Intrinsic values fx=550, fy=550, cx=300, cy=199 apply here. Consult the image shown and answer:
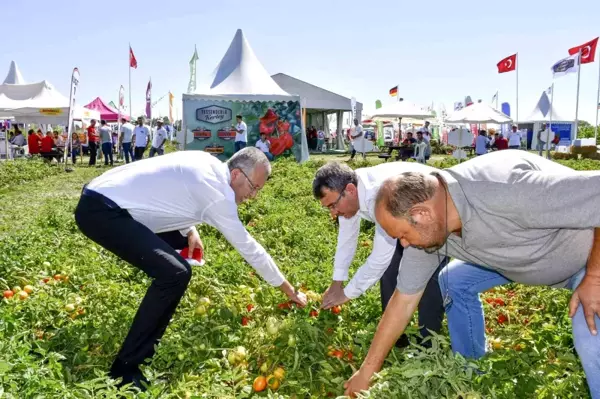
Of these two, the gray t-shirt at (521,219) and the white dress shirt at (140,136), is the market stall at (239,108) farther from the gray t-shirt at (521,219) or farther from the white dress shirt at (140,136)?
the gray t-shirt at (521,219)

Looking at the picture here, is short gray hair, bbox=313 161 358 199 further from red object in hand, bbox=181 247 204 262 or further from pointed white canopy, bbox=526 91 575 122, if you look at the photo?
pointed white canopy, bbox=526 91 575 122

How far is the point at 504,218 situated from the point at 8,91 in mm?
22940

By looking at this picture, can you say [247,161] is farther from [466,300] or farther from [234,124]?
[234,124]

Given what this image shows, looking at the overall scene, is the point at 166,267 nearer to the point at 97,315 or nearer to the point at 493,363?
the point at 97,315

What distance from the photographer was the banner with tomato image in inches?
782

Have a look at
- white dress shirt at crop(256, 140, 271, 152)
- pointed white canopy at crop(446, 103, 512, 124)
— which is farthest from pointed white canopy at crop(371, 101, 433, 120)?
white dress shirt at crop(256, 140, 271, 152)

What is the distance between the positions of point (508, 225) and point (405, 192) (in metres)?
0.52

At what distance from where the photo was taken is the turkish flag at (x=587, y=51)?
2400 centimetres

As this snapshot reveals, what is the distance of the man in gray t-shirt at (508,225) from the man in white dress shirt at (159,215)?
1305 mm

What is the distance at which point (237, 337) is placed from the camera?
3848mm

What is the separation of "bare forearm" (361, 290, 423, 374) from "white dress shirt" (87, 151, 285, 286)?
1.13m

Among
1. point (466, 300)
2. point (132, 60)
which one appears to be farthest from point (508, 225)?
point (132, 60)

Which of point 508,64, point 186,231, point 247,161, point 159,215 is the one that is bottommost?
point 186,231

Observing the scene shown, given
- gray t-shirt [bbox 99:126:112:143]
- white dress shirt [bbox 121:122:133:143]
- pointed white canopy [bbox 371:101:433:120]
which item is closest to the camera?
white dress shirt [bbox 121:122:133:143]
